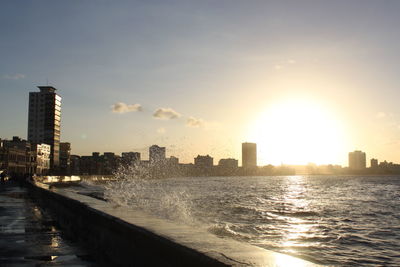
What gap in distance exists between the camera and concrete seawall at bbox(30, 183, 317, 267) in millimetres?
4098

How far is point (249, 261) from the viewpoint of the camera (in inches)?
155

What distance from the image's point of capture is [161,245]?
5.10 metres

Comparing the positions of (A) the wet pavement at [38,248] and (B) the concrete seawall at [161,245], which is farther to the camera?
(A) the wet pavement at [38,248]

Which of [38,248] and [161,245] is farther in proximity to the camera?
[38,248]

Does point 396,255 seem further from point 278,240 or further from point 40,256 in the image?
point 40,256

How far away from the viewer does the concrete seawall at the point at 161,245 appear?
4098 mm

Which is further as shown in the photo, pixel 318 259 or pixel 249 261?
pixel 318 259

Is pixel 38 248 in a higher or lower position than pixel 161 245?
lower

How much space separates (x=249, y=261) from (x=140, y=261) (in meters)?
2.12

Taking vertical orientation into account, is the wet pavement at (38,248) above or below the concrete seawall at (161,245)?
below

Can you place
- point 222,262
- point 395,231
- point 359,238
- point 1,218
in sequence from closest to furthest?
point 222,262
point 1,218
point 359,238
point 395,231

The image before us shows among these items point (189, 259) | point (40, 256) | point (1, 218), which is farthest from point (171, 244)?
point (1, 218)

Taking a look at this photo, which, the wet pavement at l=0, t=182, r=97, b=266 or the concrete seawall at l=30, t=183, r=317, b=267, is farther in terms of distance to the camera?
the wet pavement at l=0, t=182, r=97, b=266

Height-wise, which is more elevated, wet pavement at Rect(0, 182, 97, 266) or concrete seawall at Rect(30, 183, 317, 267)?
concrete seawall at Rect(30, 183, 317, 267)
